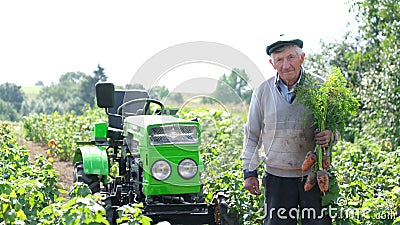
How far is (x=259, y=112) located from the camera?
16.1 ft

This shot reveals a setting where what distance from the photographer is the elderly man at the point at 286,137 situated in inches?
185

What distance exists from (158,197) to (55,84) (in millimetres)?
69508

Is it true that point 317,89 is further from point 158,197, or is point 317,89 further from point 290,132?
point 158,197

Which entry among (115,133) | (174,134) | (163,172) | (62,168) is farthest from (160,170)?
(62,168)

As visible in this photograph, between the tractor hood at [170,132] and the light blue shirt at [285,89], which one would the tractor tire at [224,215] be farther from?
the light blue shirt at [285,89]

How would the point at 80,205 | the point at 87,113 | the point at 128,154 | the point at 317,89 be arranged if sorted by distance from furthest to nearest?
the point at 87,113 → the point at 128,154 → the point at 317,89 → the point at 80,205

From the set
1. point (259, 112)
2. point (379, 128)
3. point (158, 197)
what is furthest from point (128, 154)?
point (379, 128)

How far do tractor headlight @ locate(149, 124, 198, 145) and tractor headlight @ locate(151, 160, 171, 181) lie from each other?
0.21m

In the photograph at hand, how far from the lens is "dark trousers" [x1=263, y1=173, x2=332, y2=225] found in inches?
188

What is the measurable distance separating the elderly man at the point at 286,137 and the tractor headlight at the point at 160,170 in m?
1.55

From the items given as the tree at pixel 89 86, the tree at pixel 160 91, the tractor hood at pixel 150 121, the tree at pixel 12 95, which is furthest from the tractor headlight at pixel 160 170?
the tree at pixel 89 86

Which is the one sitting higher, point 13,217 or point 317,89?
point 317,89

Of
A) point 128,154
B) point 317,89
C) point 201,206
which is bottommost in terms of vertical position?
point 201,206

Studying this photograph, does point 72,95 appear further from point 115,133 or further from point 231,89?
point 231,89
